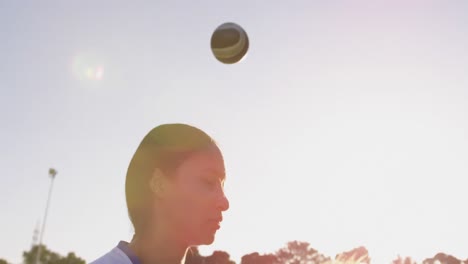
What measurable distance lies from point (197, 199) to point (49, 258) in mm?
91209

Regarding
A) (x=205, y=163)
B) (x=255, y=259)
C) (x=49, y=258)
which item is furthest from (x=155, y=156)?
(x=49, y=258)

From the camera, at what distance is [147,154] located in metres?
3.27

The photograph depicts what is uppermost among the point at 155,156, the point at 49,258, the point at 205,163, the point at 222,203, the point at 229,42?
the point at 49,258

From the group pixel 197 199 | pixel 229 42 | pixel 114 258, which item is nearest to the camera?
pixel 114 258

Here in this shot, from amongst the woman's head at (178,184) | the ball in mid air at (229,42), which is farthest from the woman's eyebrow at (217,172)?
the ball in mid air at (229,42)

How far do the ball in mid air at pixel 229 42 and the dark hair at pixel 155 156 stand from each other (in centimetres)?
350

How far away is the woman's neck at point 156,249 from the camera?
3072 mm

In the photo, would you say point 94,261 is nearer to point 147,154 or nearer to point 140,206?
point 140,206

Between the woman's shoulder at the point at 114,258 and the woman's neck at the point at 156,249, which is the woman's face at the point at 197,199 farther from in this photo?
the woman's shoulder at the point at 114,258

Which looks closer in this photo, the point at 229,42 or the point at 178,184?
the point at 178,184

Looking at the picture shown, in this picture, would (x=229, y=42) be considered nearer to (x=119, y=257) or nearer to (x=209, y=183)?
(x=209, y=183)

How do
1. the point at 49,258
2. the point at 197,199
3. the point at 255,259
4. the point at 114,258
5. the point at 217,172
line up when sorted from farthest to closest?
A: the point at 49,258 → the point at 255,259 → the point at 217,172 → the point at 197,199 → the point at 114,258

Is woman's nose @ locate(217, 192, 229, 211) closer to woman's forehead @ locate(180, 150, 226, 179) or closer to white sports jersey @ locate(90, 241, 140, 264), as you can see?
woman's forehead @ locate(180, 150, 226, 179)

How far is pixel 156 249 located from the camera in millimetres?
3096
